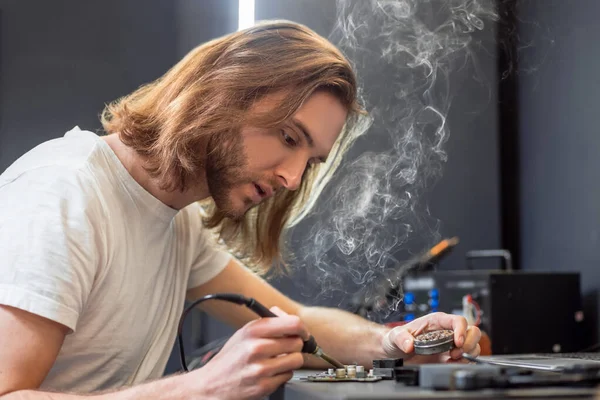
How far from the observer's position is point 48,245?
40.2 inches

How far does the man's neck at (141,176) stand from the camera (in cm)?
135

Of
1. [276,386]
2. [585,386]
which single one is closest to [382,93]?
[276,386]

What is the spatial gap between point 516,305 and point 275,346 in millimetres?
1394

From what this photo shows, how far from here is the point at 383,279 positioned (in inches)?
95.0

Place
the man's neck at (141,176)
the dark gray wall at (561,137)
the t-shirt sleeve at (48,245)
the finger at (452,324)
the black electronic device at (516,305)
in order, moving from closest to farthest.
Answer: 1. the t-shirt sleeve at (48,245)
2. the finger at (452,324)
3. the man's neck at (141,176)
4. the black electronic device at (516,305)
5. the dark gray wall at (561,137)

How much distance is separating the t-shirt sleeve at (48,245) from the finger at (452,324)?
591mm

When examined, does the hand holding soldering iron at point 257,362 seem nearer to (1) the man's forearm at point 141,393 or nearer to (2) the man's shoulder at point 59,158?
(1) the man's forearm at point 141,393

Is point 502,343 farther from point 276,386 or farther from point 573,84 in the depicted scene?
point 276,386

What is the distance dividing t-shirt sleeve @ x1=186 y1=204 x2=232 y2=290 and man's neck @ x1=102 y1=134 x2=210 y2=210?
0.17m

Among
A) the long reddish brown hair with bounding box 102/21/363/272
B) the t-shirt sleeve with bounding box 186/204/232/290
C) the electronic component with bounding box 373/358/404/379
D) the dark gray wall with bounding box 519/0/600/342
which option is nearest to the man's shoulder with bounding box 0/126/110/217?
the long reddish brown hair with bounding box 102/21/363/272

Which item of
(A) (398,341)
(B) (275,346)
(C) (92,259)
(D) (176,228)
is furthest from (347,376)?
(D) (176,228)

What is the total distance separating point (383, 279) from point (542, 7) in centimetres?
104

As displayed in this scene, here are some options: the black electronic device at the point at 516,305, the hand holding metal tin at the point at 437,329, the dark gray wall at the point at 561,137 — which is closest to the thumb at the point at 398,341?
the hand holding metal tin at the point at 437,329

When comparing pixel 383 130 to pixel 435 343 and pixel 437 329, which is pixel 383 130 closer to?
pixel 437 329
